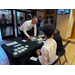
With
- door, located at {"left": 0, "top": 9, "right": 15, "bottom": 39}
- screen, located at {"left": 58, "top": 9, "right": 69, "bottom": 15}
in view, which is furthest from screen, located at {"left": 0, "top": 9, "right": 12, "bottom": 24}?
screen, located at {"left": 58, "top": 9, "right": 69, "bottom": 15}

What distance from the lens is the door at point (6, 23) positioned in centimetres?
369

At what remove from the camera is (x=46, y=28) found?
0.90 metres

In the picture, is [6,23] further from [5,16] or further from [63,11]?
[63,11]

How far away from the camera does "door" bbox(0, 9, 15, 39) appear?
3686 millimetres

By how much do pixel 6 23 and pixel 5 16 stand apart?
443mm

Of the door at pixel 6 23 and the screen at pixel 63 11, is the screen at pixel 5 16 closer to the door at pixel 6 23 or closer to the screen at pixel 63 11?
the door at pixel 6 23

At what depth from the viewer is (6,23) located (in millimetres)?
3900

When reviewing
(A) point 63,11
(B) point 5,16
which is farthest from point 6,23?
(A) point 63,11

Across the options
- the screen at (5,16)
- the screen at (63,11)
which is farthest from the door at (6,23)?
the screen at (63,11)

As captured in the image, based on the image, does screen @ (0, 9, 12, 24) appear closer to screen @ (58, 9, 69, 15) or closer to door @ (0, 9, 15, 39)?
door @ (0, 9, 15, 39)

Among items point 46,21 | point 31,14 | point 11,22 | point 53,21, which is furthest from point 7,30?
point 53,21

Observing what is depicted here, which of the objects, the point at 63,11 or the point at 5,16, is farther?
the point at 5,16

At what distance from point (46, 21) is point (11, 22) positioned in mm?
2550
